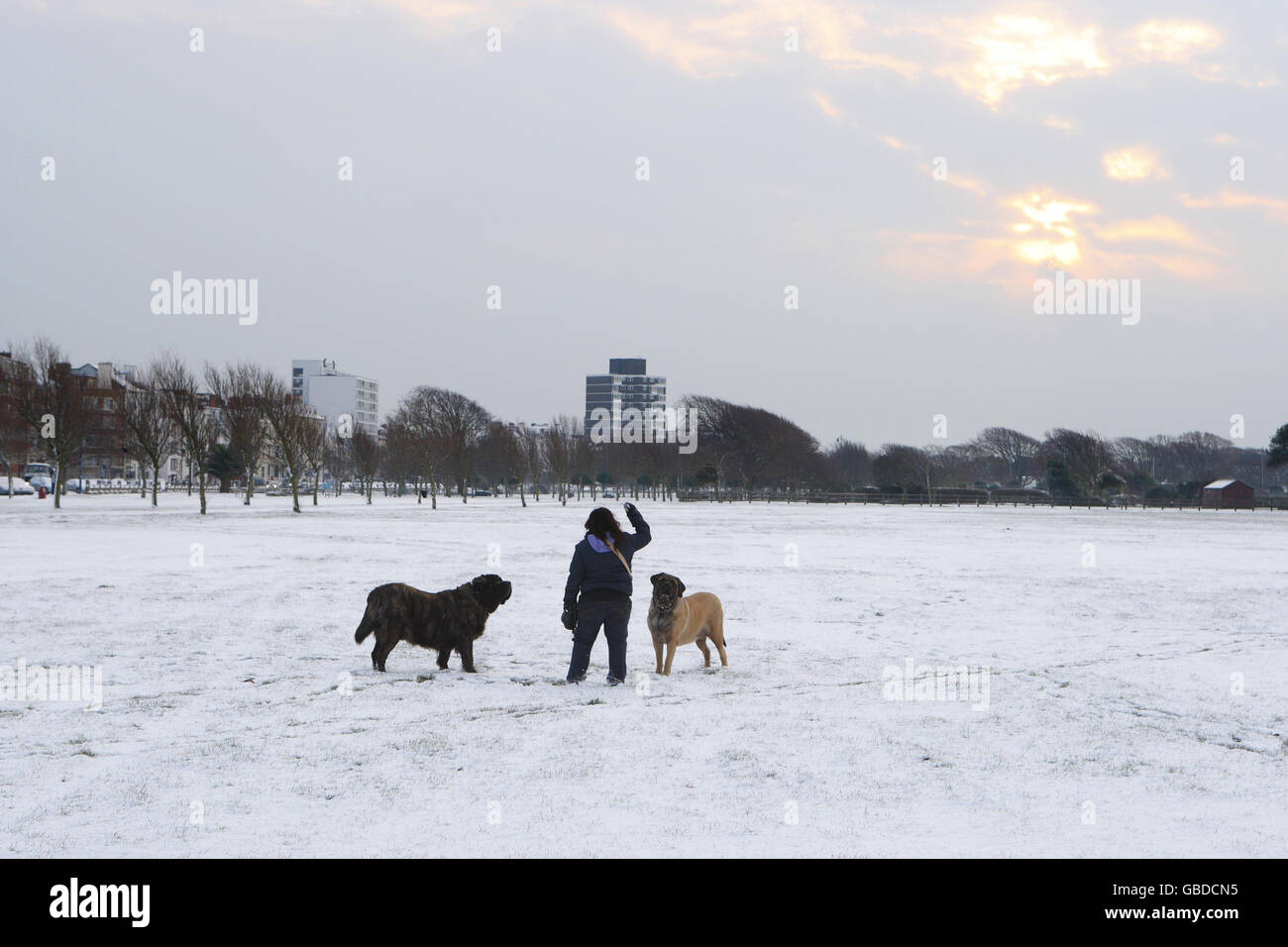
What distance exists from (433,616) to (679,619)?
256cm

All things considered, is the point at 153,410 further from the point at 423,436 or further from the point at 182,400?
the point at 423,436

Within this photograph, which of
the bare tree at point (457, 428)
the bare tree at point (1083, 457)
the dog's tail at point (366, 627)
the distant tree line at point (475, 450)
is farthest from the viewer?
the bare tree at point (1083, 457)

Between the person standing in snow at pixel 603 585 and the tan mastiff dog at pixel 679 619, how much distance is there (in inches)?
14.5

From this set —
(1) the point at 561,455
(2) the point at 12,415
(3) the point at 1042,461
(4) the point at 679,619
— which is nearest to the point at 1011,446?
(3) the point at 1042,461

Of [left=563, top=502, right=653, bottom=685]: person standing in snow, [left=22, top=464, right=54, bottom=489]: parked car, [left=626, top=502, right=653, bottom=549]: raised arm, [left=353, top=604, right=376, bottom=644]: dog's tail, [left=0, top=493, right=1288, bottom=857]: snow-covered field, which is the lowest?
[left=0, top=493, right=1288, bottom=857]: snow-covered field

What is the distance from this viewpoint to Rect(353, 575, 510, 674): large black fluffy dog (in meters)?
10.0

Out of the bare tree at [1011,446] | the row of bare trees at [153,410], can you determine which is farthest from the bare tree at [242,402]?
the bare tree at [1011,446]

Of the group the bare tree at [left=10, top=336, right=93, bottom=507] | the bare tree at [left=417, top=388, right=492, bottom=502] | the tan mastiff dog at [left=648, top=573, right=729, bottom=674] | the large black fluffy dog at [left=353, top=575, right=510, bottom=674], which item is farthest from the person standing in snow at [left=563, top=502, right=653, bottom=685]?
the bare tree at [left=417, top=388, right=492, bottom=502]

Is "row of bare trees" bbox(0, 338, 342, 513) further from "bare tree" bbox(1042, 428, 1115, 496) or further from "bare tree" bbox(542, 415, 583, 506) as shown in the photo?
"bare tree" bbox(1042, 428, 1115, 496)

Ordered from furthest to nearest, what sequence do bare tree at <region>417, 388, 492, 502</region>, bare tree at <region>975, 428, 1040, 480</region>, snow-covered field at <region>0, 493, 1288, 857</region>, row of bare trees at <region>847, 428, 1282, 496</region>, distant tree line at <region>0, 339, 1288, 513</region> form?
bare tree at <region>975, 428, 1040, 480</region>
row of bare trees at <region>847, 428, 1282, 496</region>
bare tree at <region>417, 388, 492, 502</region>
distant tree line at <region>0, 339, 1288, 513</region>
snow-covered field at <region>0, 493, 1288, 857</region>

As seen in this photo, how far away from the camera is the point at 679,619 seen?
9.99 meters

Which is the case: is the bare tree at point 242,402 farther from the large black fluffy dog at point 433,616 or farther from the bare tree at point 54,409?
the large black fluffy dog at point 433,616

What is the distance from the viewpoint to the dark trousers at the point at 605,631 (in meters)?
9.49

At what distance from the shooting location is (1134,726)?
8156mm
